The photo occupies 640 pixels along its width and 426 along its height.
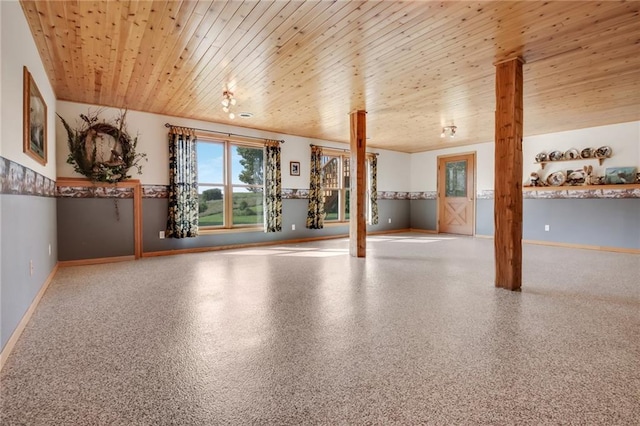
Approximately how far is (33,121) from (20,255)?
1294 mm

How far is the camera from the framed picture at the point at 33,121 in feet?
8.55

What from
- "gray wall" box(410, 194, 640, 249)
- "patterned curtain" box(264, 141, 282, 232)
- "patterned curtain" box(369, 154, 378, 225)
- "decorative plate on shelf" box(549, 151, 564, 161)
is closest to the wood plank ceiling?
"decorative plate on shelf" box(549, 151, 564, 161)

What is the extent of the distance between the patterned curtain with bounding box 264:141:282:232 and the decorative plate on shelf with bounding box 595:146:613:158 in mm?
6080

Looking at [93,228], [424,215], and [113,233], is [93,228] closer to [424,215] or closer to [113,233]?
[113,233]

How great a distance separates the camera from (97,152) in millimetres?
4949

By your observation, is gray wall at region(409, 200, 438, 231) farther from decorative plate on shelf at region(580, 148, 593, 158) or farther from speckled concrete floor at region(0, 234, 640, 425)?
speckled concrete floor at region(0, 234, 640, 425)

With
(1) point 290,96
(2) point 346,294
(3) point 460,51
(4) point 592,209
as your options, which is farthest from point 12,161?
(4) point 592,209

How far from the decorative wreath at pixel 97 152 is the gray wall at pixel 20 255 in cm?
141

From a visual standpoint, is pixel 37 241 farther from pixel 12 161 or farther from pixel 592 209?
pixel 592 209

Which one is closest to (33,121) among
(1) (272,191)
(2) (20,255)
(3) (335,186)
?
(2) (20,255)

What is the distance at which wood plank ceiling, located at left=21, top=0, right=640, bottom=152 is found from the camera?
2.55 m

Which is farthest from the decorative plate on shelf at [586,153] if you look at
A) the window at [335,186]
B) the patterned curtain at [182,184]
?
the patterned curtain at [182,184]

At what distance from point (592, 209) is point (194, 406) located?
7.49 meters

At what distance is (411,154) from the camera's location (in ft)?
31.6
